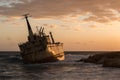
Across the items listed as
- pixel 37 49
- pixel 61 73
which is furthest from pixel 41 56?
pixel 61 73

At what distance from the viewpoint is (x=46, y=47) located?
81.4 metres

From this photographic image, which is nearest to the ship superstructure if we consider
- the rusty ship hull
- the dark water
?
the rusty ship hull

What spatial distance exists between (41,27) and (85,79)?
47.8 m

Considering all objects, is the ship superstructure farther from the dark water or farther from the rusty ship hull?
the dark water

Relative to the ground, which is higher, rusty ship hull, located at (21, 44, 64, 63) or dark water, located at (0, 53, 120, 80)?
rusty ship hull, located at (21, 44, 64, 63)

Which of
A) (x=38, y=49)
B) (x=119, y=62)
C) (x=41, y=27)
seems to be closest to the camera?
(x=119, y=62)

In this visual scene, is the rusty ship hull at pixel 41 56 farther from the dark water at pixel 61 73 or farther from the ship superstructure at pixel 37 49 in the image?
the dark water at pixel 61 73

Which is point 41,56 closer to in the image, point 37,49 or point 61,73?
point 37,49

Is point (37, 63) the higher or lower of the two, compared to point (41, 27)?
lower

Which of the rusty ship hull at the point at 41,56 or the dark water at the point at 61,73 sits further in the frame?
the rusty ship hull at the point at 41,56

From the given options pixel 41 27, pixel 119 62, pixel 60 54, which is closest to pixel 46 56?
pixel 41 27

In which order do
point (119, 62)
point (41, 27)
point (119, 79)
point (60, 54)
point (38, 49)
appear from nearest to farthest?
point (119, 79), point (119, 62), point (38, 49), point (41, 27), point (60, 54)

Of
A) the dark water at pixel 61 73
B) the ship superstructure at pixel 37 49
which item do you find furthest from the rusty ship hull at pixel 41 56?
the dark water at pixel 61 73

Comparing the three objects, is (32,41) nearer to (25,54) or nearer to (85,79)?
(25,54)
